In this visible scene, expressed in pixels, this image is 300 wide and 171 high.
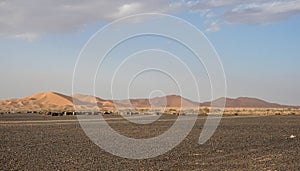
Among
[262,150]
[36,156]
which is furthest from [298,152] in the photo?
[36,156]

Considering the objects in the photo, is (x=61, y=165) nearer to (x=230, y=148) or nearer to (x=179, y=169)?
(x=179, y=169)

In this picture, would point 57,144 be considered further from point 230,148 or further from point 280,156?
point 280,156

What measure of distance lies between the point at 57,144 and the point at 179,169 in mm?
11275

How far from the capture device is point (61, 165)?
52.6 feet

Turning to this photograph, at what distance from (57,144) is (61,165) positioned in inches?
330

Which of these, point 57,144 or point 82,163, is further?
point 57,144

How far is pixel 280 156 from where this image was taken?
Answer: 18625 millimetres

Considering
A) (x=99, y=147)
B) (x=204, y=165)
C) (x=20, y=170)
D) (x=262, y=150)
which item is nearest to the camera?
(x=20, y=170)

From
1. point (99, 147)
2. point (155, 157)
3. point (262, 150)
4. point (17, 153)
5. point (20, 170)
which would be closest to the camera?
point (20, 170)

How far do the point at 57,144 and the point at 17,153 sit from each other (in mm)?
4605

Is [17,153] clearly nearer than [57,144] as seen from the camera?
Yes

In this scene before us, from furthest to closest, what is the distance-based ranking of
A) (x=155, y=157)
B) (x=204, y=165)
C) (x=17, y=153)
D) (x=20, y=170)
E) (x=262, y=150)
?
(x=262, y=150)
(x=17, y=153)
(x=155, y=157)
(x=204, y=165)
(x=20, y=170)

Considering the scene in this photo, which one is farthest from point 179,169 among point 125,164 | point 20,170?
point 20,170

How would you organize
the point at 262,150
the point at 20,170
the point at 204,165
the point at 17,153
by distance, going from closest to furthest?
the point at 20,170
the point at 204,165
the point at 17,153
the point at 262,150
